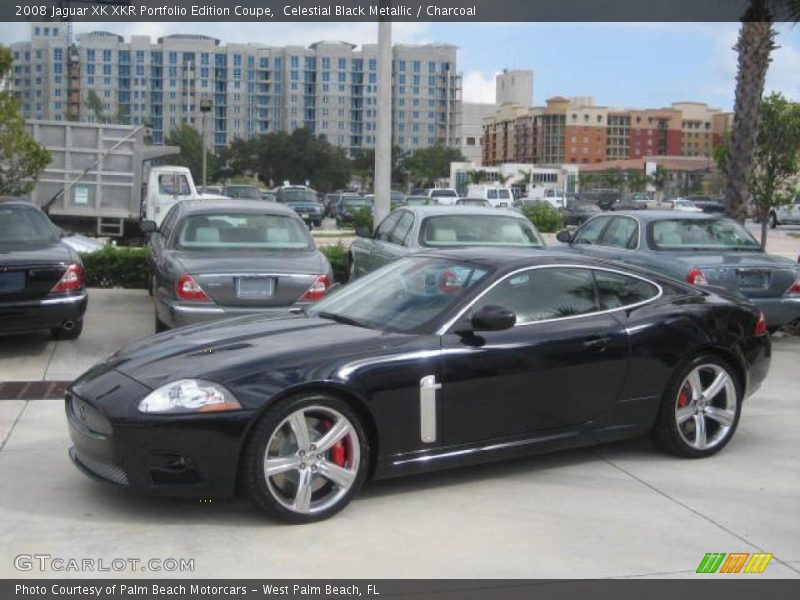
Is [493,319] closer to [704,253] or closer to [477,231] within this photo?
[704,253]

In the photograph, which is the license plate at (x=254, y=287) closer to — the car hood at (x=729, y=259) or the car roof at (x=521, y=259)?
the car roof at (x=521, y=259)

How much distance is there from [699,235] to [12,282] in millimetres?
7014

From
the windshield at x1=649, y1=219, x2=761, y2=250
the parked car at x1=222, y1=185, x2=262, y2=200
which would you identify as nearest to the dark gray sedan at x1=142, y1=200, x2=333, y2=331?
the windshield at x1=649, y1=219, x2=761, y2=250

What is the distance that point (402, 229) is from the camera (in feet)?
39.3

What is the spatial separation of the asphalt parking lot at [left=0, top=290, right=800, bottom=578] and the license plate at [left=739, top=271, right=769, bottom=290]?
364cm

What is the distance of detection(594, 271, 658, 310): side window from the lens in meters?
6.24

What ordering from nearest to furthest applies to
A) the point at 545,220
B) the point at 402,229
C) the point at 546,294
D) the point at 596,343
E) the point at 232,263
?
the point at 596,343, the point at 546,294, the point at 232,263, the point at 402,229, the point at 545,220

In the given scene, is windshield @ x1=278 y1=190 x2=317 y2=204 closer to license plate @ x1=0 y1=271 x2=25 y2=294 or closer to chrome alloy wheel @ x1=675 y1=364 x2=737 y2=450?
license plate @ x1=0 y1=271 x2=25 y2=294

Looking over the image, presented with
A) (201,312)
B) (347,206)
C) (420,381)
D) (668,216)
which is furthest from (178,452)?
(347,206)

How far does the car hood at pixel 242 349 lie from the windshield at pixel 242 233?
408 cm

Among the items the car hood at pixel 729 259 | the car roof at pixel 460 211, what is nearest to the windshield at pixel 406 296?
the car hood at pixel 729 259

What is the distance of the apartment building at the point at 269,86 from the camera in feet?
443

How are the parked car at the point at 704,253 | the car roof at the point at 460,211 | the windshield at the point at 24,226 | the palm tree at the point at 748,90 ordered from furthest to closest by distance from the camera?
the palm tree at the point at 748,90 → the car roof at the point at 460,211 → the parked car at the point at 704,253 → the windshield at the point at 24,226
